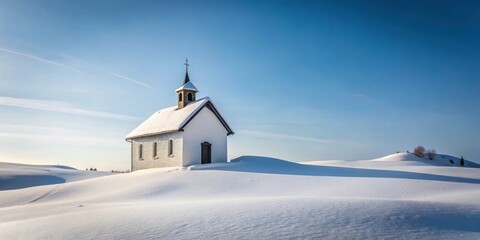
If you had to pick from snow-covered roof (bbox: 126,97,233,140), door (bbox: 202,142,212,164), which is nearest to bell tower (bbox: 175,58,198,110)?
snow-covered roof (bbox: 126,97,233,140)

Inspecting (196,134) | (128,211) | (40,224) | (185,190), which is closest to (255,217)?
(128,211)

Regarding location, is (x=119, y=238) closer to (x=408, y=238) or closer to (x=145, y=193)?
(x=408, y=238)

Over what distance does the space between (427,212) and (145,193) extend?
13896 mm

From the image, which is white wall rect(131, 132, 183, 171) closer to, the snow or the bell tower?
the snow

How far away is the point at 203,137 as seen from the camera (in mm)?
29578

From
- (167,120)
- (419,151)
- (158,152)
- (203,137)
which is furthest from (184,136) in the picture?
(419,151)

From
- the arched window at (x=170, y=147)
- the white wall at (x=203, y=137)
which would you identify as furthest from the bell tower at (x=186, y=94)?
the arched window at (x=170, y=147)

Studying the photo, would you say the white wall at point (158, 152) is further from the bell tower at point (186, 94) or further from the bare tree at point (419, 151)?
the bare tree at point (419, 151)

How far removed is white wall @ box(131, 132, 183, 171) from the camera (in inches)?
1123

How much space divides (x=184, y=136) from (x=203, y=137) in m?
1.92

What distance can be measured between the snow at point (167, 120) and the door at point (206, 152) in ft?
9.12

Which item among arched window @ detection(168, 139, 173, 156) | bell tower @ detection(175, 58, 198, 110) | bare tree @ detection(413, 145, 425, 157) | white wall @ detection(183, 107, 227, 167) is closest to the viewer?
white wall @ detection(183, 107, 227, 167)

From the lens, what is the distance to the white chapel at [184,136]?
2850 cm

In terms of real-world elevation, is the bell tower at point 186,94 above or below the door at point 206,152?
above
